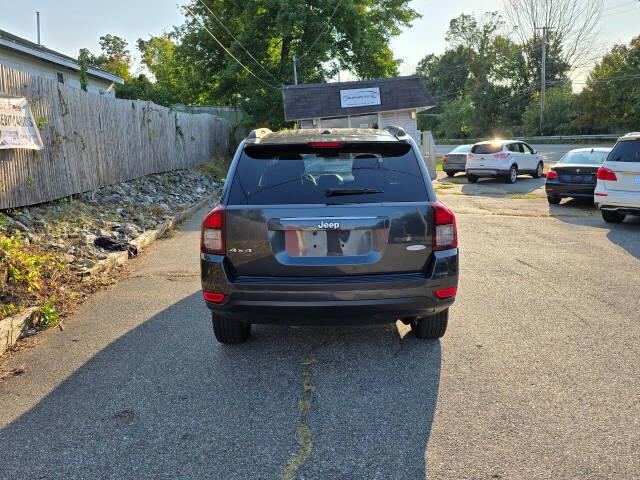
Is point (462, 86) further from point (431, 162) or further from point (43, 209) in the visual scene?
point (43, 209)

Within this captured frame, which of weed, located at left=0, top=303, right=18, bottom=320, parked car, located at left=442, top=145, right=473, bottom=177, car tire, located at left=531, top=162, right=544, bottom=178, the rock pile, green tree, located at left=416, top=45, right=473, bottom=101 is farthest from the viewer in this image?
green tree, located at left=416, top=45, right=473, bottom=101

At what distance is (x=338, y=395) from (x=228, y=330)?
4.16 feet

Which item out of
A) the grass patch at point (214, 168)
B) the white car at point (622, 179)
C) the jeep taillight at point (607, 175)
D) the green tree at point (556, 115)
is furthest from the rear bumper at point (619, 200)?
the green tree at point (556, 115)

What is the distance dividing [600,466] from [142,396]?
2830 mm

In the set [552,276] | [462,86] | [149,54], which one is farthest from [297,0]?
[462,86]

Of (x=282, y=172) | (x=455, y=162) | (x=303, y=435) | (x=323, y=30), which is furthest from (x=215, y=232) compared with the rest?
(x=323, y=30)

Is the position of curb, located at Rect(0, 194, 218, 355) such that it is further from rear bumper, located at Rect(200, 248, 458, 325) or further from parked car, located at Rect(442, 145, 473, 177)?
parked car, located at Rect(442, 145, 473, 177)

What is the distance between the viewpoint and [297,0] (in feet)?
112

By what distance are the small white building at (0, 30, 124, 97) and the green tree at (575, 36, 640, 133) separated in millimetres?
41144

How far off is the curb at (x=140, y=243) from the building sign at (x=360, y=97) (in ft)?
55.6

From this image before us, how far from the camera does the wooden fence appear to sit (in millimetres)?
8125

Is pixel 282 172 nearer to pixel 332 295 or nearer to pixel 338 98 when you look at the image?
pixel 332 295

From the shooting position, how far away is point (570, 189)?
14086 mm

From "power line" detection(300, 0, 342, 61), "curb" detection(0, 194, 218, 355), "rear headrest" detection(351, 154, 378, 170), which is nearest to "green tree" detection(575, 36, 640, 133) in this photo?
"power line" detection(300, 0, 342, 61)
